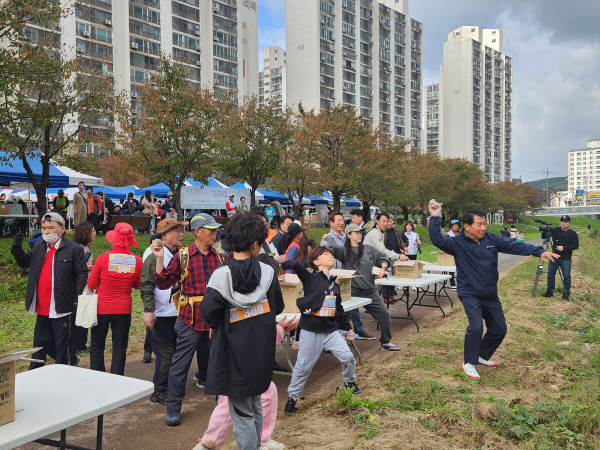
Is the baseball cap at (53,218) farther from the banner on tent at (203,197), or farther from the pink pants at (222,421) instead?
the banner on tent at (203,197)

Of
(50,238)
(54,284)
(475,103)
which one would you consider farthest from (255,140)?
(475,103)

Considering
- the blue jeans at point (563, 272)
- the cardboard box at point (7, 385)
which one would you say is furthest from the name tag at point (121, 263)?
the blue jeans at point (563, 272)

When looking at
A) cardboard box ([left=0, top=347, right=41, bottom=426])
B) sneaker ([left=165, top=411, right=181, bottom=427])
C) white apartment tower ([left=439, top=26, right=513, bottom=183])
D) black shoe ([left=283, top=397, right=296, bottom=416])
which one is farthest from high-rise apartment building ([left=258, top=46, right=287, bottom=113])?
cardboard box ([left=0, top=347, right=41, bottom=426])

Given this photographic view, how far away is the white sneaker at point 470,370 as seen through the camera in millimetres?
5499

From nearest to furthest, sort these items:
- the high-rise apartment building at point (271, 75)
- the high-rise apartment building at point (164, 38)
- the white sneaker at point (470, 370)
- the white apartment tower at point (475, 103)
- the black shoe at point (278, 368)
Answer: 1. the white sneaker at point (470, 370)
2. the black shoe at point (278, 368)
3. the high-rise apartment building at point (164, 38)
4. the white apartment tower at point (475, 103)
5. the high-rise apartment building at point (271, 75)

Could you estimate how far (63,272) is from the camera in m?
5.05

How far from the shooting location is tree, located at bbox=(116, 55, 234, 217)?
2006 centimetres

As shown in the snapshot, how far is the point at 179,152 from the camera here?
68.1ft

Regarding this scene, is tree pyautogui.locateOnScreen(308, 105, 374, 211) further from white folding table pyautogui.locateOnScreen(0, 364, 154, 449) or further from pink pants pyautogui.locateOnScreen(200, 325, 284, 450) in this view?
white folding table pyautogui.locateOnScreen(0, 364, 154, 449)

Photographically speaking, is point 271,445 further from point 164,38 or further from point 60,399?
point 164,38

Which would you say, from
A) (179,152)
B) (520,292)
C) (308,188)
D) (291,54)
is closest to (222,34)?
(291,54)

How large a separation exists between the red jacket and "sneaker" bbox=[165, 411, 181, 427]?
111 centimetres

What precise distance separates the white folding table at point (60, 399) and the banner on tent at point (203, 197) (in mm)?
19253

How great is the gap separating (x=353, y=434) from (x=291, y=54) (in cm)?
8336
